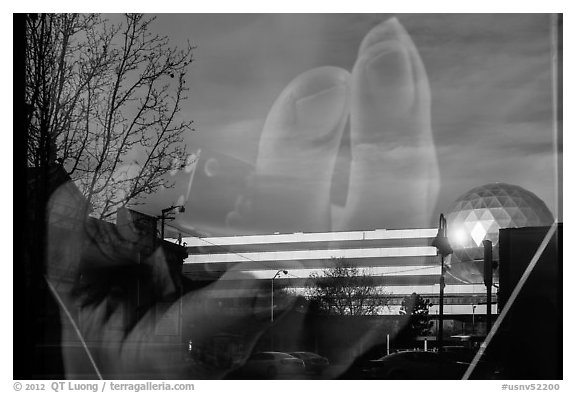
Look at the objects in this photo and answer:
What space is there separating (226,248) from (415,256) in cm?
1477

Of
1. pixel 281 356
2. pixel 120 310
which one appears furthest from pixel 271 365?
pixel 120 310

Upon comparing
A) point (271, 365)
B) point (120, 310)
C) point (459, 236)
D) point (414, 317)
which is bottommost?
point (414, 317)

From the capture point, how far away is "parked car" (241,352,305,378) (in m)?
6.77

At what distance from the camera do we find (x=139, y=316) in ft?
25.2

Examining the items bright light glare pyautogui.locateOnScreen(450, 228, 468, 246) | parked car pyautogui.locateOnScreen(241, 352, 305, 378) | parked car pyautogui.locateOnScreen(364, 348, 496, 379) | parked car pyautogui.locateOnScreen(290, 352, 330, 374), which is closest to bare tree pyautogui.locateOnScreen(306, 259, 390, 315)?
bright light glare pyautogui.locateOnScreen(450, 228, 468, 246)

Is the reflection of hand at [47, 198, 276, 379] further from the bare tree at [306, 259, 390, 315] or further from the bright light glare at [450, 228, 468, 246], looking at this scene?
the bright light glare at [450, 228, 468, 246]

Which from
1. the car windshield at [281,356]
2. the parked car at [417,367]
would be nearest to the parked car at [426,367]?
Answer: the parked car at [417,367]

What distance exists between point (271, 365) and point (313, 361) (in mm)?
472

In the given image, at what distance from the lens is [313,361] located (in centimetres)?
726

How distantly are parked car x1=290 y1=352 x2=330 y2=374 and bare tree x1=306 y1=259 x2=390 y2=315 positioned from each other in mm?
7565

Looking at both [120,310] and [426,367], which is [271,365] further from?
[120,310]

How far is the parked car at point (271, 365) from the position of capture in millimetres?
6768

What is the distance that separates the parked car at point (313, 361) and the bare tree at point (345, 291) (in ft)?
24.8

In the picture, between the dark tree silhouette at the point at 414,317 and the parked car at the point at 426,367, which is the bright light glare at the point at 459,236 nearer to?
the dark tree silhouette at the point at 414,317
